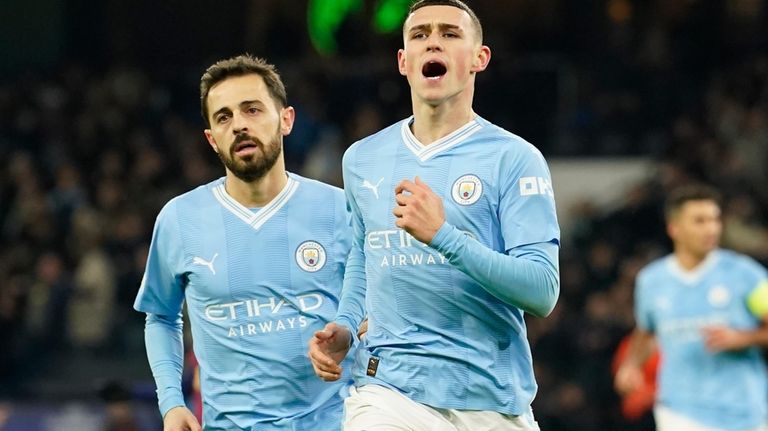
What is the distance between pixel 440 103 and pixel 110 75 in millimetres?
13251

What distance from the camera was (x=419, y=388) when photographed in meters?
4.54

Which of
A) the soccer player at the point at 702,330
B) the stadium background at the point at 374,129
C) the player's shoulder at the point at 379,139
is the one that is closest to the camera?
the player's shoulder at the point at 379,139

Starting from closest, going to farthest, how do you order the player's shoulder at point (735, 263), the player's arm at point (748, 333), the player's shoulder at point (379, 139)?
the player's shoulder at point (379, 139) → the player's arm at point (748, 333) → the player's shoulder at point (735, 263)

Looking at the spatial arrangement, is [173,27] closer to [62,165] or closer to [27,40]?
[27,40]

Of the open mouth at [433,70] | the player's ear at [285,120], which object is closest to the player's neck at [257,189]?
the player's ear at [285,120]

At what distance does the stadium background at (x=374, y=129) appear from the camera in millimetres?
12336

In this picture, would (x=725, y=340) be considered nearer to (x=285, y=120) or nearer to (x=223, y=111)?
(x=285, y=120)

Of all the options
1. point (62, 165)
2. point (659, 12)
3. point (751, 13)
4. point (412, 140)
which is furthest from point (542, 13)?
point (412, 140)

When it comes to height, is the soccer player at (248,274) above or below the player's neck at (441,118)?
below

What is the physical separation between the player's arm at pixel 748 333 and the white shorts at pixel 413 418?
152 inches

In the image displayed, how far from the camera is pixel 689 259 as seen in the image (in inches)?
346

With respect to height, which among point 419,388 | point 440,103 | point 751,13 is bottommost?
point 419,388

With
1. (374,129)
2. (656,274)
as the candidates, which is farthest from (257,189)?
(374,129)

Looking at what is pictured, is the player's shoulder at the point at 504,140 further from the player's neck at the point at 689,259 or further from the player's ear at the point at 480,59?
the player's neck at the point at 689,259
